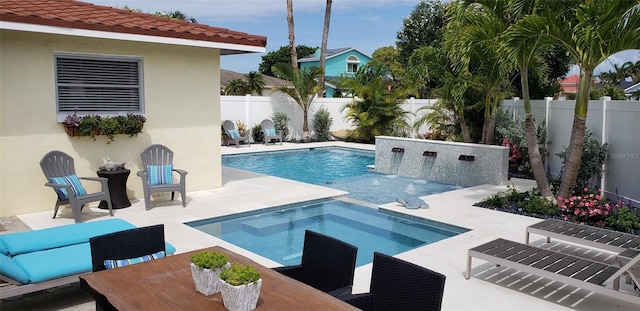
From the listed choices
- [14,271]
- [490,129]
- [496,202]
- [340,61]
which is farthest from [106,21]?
[340,61]

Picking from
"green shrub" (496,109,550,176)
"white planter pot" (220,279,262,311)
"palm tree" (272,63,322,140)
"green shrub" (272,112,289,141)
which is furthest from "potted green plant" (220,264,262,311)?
"palm tree" (272,63,322,140)

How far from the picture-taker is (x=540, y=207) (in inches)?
345

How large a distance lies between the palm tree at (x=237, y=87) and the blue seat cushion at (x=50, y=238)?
76.1 ft

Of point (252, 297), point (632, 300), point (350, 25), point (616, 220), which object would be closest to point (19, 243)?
point (252, 297)

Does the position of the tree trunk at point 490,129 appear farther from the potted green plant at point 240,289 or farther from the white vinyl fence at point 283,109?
the potted green plant at point 240,289

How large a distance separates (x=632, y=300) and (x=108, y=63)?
8.70 meters

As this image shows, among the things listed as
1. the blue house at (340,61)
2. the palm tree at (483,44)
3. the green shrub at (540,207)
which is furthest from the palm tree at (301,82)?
the blue house at (340,61)

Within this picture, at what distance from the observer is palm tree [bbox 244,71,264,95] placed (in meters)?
29.1

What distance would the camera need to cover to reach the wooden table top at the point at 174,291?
3078mm

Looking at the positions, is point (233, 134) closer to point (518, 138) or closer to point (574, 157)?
point (518, 138)

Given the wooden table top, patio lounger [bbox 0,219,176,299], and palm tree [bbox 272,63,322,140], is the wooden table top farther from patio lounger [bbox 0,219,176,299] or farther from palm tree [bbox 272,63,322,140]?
palm tree [bbox 272,63,322,140]

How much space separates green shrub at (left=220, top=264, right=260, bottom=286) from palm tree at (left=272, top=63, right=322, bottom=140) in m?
19.4

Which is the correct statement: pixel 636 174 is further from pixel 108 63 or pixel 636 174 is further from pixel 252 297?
pixel 108 63

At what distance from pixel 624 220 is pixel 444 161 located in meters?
5.78
